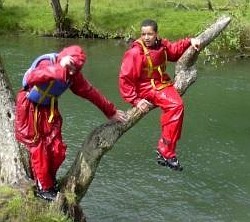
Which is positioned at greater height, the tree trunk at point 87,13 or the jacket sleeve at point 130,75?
the jacket sleeve at point 130,75

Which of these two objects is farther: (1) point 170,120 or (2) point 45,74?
(1) point 170,120

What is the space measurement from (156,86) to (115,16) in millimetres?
25367

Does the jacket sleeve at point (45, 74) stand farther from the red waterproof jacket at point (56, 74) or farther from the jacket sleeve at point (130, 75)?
the jacket sleeve at point (130, 75)

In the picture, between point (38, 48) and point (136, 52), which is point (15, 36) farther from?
point (136, 52)

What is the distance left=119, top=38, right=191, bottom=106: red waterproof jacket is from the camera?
8.20 meters

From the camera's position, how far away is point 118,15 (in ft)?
109

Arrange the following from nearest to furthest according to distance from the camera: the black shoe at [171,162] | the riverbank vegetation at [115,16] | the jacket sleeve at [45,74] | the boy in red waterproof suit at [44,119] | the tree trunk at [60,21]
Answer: the jacket sleeve at [45,74]
the boy in red waterproof suit at [44,119]
the black shoe at [171,162]
the riverbank vegetation at [115,16]
the tree trunk at [60,21]

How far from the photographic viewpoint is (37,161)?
7434 mm

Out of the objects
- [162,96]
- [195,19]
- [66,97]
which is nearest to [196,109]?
[66,97]

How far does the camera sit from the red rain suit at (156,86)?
8.08 metres

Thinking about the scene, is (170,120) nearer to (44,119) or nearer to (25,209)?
(44,119)

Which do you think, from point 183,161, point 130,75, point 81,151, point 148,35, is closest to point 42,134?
point 81,151

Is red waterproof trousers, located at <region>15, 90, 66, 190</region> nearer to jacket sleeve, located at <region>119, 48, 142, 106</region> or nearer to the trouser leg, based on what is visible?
jacket sleeve, located at <region>119, 48, 142, 106</region>

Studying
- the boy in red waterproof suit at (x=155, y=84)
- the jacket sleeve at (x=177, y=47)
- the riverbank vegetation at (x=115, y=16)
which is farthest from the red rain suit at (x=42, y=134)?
the riverbank vegetation at (x=115, y=16)
